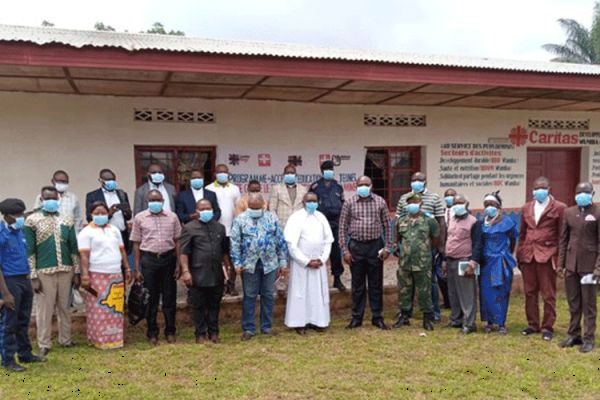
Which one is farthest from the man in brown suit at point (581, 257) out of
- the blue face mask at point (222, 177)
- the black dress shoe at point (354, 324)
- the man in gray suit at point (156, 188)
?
the man in gray suit at point (156, 188)

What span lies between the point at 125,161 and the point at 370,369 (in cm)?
460

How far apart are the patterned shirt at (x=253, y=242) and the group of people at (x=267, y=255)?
11mm

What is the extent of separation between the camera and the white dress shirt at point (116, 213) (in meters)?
5.67

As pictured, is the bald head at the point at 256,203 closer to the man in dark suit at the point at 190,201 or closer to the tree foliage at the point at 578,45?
the man in dark suit at the point at 190,201

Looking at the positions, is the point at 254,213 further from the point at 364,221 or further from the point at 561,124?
the point at 561,124

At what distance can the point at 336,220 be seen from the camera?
645 cm

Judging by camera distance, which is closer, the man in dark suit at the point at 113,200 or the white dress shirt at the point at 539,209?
the white dress shirt at the point at 539,209

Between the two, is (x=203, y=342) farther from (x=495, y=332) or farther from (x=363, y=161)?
(x=363, y=161)

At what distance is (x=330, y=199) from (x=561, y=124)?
19.5 ft

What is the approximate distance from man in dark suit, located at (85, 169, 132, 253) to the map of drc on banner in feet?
7.33

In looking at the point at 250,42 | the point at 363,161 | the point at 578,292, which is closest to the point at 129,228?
the point at 250,42

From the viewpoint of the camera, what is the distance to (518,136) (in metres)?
9.53

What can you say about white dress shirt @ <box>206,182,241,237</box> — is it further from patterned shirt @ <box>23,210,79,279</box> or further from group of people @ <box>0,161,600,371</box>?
patterned shirt @ <box>23,210,79,279</box>

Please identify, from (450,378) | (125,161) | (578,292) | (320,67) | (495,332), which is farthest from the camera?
(125,161)
